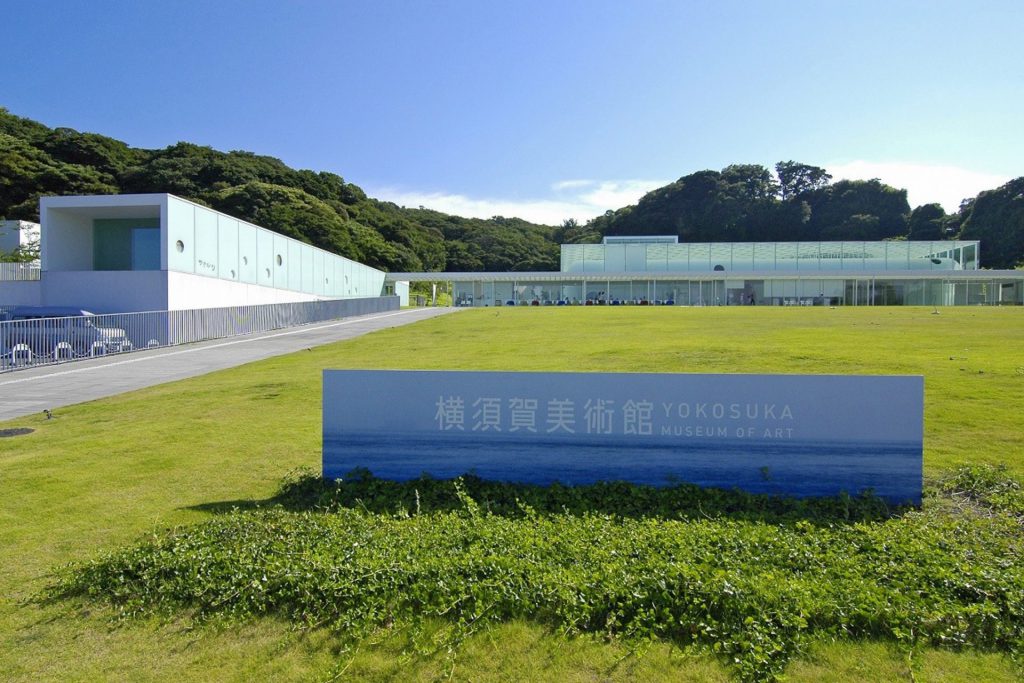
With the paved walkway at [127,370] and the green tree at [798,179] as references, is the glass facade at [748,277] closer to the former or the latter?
the green tree at [798,179]

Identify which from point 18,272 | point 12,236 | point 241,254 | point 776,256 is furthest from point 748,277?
point 12,236

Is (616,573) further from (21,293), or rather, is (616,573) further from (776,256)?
(776,256)

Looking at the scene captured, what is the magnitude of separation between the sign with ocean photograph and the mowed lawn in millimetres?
1104

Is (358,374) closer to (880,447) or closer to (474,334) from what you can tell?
(880,447)

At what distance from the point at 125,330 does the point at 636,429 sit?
20688 mm

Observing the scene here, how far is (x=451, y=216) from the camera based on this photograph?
10844 cm

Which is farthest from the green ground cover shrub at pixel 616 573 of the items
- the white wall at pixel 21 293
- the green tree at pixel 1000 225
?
the green tree at pixel 1000 225

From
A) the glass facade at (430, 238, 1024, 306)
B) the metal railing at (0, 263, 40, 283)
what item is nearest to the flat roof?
the glass facade at (430, 238, 1024, 306)

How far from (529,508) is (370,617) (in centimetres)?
194

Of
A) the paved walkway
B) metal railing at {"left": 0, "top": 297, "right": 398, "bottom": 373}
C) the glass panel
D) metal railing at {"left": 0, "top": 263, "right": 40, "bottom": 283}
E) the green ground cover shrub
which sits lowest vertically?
the green ground cover shrub

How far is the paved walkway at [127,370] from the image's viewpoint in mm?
12258

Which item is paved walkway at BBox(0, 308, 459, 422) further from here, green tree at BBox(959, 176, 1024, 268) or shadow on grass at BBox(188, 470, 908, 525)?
green tree at BBox(959, 176, 1024, 268)

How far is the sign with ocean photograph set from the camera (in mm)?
5945

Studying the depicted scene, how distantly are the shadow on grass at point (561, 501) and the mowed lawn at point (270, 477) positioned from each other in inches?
23.6
